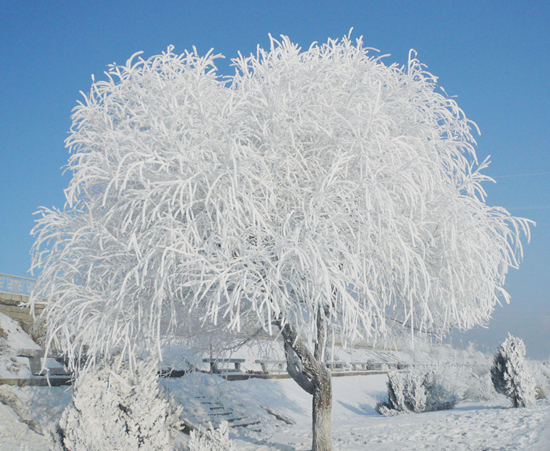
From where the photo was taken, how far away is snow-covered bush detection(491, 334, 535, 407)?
1220cm

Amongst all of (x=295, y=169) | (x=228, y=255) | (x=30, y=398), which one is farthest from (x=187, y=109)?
(x=30, y=398)

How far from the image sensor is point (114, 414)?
6512 mm

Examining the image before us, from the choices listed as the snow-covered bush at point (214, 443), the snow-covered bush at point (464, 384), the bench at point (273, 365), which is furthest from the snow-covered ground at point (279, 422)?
the snow-covered bush at point (464, 384)

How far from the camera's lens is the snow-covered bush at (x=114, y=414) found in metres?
6.16

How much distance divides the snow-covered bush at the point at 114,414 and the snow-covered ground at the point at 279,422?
75cm

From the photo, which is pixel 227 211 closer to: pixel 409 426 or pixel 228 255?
pixel 228 255

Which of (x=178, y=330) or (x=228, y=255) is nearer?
(x=228, y=255)

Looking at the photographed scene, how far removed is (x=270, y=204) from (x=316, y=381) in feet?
12.0

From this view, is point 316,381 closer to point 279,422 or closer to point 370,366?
point 279,422

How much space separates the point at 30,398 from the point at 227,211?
7193mm

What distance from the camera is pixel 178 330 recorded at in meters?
8.48

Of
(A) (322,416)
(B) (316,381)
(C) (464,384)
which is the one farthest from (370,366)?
(B) (316,381)

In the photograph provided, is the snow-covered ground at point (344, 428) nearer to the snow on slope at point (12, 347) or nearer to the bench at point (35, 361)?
the bench at point (35, 361)

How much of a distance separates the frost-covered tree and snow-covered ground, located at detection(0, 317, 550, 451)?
204 centimetres
